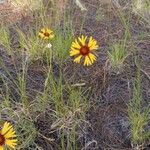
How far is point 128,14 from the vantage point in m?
2.44

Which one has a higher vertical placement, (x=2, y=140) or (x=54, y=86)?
(x=54, y=86)

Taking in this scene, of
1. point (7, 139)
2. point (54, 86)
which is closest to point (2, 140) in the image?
point (7, 139)

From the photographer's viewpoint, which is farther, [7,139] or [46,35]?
[46,35]

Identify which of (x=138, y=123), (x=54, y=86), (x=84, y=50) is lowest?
(x=138, y=123)

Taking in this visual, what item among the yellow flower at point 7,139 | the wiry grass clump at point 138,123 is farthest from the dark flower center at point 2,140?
the wiry grass clump at point 138,123

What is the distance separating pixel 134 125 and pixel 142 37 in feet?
2.24

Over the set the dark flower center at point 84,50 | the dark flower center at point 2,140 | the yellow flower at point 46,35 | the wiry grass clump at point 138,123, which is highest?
the yellow flower at point 46,35

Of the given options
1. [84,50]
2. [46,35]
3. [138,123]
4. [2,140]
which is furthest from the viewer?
[46,35]

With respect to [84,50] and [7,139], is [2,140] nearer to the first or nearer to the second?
[7,139]

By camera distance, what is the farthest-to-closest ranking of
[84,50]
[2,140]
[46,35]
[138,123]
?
[46,35]
[84,50]
[138,123]
[2,140]

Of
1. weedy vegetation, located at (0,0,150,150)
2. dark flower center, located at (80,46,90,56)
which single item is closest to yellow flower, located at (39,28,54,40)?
weedy vegetation, located at (0,0,150,150)

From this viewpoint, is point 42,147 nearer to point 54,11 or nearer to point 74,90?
point 74,90

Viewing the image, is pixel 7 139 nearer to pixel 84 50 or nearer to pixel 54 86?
pixel 54 86

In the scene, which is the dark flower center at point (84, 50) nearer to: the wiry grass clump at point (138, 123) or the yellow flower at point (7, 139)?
the wiry grass clump at point (138, 123)
